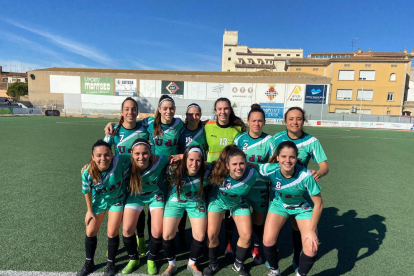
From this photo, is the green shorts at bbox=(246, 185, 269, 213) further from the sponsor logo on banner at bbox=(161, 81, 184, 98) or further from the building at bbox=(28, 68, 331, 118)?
the sponsor logo on banner at bbox=(161, 81, 184, 98)

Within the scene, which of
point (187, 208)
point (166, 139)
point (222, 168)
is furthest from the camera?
point (166, 139)

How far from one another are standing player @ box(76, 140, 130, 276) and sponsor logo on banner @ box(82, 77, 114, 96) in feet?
123

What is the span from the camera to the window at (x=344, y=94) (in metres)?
37.9

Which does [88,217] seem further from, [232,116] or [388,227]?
[388,227]

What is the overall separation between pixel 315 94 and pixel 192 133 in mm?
35034

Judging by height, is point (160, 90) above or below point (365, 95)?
below

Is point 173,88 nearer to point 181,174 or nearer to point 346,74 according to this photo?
point 346,74

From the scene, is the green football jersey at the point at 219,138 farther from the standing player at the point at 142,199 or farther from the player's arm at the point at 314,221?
the player's arm at the point at 314,221

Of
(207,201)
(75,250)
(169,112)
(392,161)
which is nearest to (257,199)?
(207,201)

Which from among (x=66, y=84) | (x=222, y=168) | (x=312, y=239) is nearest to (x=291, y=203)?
(x=312, y=239)

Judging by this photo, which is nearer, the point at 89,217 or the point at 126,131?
the point at 89,217

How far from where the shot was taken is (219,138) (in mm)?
3373

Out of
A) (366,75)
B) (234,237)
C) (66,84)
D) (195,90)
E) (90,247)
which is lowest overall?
(234,237)

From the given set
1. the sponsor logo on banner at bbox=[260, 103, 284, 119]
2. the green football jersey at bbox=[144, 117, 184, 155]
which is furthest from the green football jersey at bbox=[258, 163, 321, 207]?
the sponsor logo on banner at bbox=[260, 103, 284, 119]
